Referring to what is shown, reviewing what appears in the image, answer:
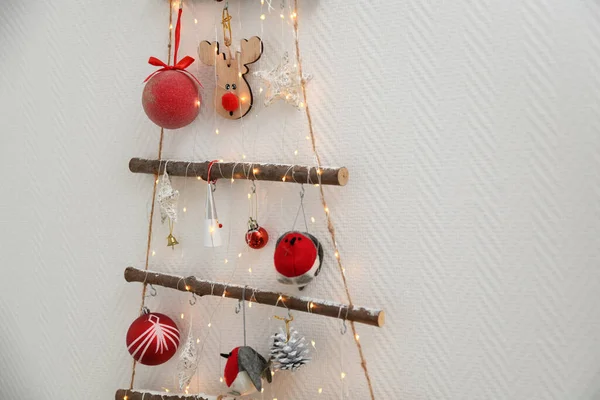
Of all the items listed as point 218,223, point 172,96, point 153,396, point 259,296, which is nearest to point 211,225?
point 218,223

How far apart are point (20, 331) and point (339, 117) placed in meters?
1.09

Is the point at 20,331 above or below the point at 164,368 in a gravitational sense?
above

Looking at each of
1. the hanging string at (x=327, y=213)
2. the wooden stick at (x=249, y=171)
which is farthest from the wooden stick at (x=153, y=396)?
the wooden stick at (x=249, y=171)

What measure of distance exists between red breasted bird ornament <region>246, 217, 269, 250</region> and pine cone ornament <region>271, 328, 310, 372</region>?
0.19 m

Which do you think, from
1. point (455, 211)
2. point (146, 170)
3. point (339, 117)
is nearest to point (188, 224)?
point (146, 170)

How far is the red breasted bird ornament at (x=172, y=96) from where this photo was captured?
4.21ft

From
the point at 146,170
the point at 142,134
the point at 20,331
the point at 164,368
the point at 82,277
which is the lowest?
the point at 164,368

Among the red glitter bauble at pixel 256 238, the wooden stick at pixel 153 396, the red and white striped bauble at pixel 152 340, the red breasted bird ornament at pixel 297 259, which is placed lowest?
the wooden stick at pixel 153 396

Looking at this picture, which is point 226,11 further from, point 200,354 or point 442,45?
point 200,354

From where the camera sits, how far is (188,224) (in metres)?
1.44

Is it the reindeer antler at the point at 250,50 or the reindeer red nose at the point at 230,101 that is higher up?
the reindeer antler at the point at 250,50

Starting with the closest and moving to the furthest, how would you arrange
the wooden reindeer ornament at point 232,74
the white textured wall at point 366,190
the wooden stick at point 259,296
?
the white textured wall at point 366,190, the wooden stick at point 259,296, the wooden reindeer ornament at point 232,74

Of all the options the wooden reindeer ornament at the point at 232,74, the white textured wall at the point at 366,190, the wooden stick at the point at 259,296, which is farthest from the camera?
the wooden reindeer ornament at the point at 232,74

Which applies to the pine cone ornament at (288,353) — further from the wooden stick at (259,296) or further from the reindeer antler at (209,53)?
the reindeer antler at (209,53)
